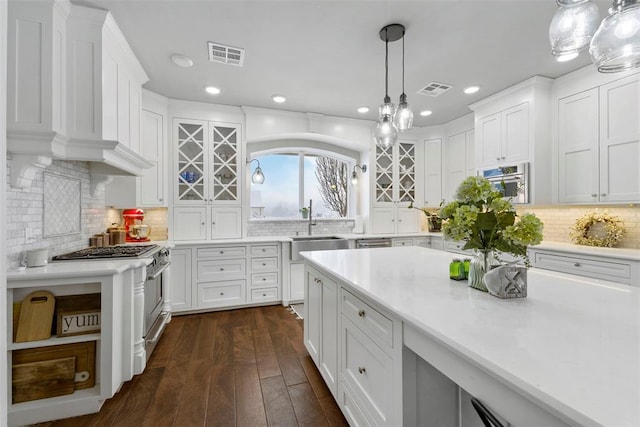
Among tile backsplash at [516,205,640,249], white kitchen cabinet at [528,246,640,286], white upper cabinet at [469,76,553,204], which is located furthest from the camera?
white upper cabinet at [469,76,553,204]

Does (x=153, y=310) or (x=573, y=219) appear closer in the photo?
(x=153, y=310)

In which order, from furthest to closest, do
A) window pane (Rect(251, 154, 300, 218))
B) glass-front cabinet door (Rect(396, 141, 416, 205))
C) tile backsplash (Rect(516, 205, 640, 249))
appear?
1. glass-front cabinet door (Rect(396, 141, 416, 205))
2. window pane (Rect(251, 154, 300, 218))
3. tile backsplash (Rect(516, 205, 640, 249))

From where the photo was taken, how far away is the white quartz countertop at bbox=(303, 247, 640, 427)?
1.91 feet

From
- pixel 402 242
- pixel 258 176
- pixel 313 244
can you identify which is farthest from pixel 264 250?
pixel 402 242

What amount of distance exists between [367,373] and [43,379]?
2008 millimetres

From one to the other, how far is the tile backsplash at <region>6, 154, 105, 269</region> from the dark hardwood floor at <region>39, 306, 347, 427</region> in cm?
116

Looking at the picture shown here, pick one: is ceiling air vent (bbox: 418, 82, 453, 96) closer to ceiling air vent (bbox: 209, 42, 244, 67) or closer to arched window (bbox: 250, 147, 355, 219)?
arched window (bbox: 250, 147, 355, 219)

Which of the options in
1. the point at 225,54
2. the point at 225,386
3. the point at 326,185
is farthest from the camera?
the point at 326,185

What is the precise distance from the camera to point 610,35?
3.56 feet

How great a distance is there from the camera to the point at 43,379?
1.84m

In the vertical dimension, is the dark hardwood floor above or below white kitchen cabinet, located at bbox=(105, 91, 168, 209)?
below

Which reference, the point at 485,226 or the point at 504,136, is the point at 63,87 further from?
the point at 504,136

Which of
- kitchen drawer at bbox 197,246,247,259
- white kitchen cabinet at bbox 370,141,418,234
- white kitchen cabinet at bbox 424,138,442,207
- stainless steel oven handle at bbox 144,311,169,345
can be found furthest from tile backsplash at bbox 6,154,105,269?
white kitchen cabinet at bbox 424,138,442,207

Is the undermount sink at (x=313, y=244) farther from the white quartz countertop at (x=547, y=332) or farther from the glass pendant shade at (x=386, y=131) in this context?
the white quartz countertop at (x=547, y=332)
